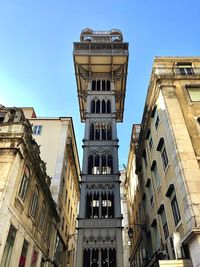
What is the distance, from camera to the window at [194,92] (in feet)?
60.5

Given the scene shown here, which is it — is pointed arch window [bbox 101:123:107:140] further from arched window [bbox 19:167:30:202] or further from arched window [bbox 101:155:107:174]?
arched window [bbox 19:167:30:202]

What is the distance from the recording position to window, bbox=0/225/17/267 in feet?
44.1

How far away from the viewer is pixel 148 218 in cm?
2298

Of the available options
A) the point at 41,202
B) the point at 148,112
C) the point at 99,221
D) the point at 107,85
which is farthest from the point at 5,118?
the point at 107,85

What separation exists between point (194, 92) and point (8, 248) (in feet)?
56.9

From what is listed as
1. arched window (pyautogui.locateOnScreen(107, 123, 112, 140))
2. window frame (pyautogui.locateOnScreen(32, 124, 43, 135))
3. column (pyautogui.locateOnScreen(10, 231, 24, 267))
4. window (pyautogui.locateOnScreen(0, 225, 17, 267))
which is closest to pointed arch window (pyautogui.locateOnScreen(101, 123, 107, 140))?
arched window (pyautogui.locateOnScreen(107, 123, 112, 140))

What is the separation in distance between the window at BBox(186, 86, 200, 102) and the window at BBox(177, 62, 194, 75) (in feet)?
7.52

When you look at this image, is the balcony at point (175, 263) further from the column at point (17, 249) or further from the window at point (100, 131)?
the window at point (100, 131)

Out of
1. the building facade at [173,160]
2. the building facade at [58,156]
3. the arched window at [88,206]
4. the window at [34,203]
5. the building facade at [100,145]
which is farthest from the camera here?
the building facade at [58,156]

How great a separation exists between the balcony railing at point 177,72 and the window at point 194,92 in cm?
128

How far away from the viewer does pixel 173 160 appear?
50.5ft

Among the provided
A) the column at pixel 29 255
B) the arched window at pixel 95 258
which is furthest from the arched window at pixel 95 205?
the column at pixel 29 255

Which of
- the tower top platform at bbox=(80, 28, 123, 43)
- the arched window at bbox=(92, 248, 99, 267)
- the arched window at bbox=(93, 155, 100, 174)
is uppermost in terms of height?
the tower top platform at bbox=(80, 28, 123, 43)

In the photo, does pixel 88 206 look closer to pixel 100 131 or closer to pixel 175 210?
pixel 100 131
